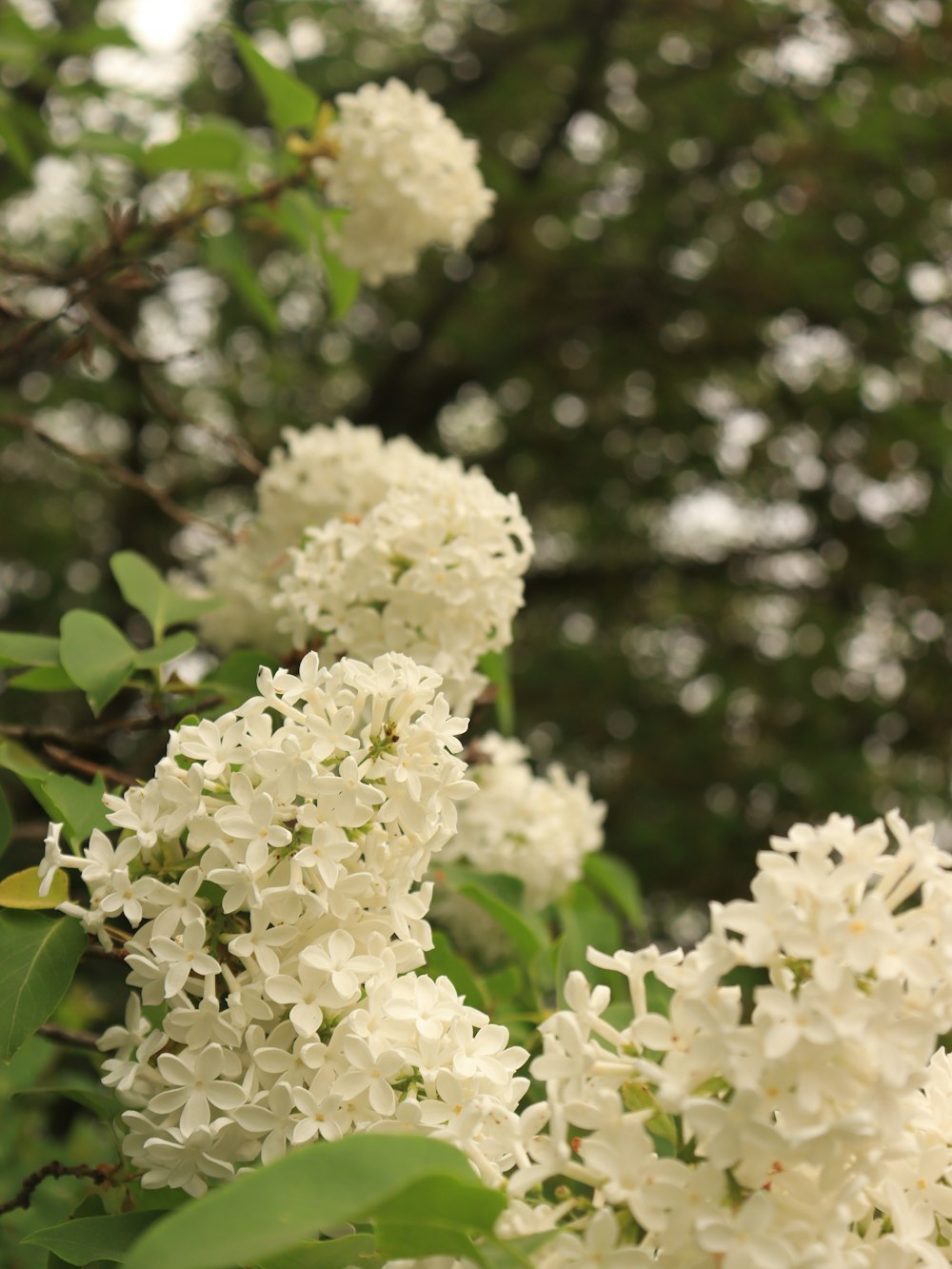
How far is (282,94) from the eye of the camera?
2754 mm

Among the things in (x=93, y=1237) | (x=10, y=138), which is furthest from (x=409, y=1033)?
(x=10, y=138)

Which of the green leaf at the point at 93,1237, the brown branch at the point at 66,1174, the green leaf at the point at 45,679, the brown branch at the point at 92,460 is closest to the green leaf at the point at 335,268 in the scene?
the brown branch at the point at 92,460

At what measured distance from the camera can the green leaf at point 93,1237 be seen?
50.1 inches

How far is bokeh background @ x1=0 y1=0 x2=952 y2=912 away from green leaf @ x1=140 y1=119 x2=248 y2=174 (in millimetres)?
2596

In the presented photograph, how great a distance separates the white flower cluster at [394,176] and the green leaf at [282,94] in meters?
0.08

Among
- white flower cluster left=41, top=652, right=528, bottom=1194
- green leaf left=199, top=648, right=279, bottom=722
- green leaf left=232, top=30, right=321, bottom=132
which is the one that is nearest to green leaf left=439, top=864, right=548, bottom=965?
green leaf left=199, top=648, right=279, bottom=722

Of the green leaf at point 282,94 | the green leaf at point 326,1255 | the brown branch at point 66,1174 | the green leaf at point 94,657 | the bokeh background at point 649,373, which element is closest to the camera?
the green leaf at point 326,1255

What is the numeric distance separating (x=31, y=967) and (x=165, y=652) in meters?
0.66

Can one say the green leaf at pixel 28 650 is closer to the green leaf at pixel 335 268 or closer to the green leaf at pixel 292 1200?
the green leaf at pixel 292 1200

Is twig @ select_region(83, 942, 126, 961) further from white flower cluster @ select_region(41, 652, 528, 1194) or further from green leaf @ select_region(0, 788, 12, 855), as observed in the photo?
green leaf @ select_region(0, 788, 12, 855)

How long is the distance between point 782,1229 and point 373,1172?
0.40 m

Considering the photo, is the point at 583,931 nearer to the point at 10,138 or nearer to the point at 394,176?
the point at 394,176

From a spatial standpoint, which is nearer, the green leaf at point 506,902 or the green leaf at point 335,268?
the green leaf at point 506,902

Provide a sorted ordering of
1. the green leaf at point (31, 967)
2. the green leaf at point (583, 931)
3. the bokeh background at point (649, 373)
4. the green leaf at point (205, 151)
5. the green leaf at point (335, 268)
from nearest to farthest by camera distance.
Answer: the green leaf at point (31, 967), the green leaf at point (583, 931), the green leaf at point (335, 268), the green leaf at point (205, 151), the bokeh background at point (649, 373)
